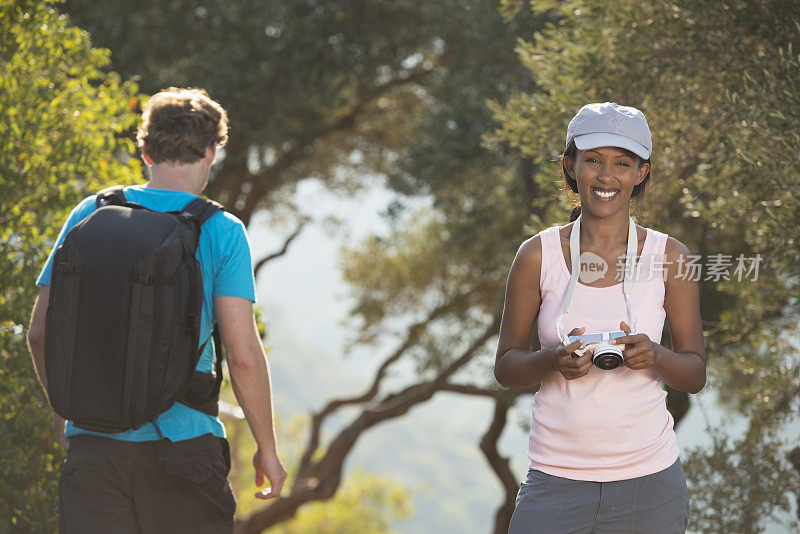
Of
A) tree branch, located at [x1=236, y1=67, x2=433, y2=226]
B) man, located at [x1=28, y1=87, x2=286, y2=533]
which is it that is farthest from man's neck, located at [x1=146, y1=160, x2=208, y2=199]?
tree branch, located at [x1=236, y1=67, x2=433, y2=226]

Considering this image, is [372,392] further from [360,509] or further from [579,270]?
[360,509]

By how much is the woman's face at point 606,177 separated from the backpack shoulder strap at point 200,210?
1.31 metres

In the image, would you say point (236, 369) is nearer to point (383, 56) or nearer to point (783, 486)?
point (783, 486)

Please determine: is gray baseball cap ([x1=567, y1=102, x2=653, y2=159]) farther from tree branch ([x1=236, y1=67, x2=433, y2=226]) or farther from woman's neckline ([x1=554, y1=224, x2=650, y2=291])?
tree branch ([x1=236, y1=67, x2=433, y2=226])

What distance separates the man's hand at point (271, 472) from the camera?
3.24m

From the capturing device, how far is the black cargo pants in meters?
3.03

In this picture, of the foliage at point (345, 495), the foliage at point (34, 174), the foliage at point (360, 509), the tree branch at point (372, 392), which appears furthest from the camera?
the foliage at point (360, 509)

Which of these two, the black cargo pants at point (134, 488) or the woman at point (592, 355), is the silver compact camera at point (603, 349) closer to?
the woman at point (592, 355)

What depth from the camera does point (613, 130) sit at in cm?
324

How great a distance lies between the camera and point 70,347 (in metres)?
3.04

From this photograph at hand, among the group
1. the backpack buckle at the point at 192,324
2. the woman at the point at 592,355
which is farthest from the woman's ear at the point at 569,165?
the backpack buckle at the point at 192,324

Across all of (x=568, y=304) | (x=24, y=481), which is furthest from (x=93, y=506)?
(x=24, y=481)

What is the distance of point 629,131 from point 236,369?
1.62m

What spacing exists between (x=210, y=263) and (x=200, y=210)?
0.19m
